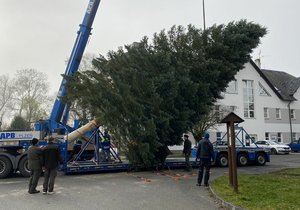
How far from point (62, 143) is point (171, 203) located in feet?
27.5

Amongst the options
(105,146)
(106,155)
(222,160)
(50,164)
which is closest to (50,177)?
(50,164)

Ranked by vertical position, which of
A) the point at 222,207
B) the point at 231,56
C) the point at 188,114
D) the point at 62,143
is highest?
the point at 231,56

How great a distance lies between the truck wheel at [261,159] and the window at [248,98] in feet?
68.5

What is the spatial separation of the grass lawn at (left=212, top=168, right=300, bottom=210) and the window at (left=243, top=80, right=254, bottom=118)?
96.4ft

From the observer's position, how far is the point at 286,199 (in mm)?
8602

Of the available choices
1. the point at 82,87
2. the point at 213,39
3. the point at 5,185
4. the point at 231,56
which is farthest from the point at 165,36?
the point at 5,185

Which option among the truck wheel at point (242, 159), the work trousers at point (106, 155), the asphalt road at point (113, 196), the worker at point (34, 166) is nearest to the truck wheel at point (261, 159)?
the truck wheel at point (242, 159)

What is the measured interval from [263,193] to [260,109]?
33796mm

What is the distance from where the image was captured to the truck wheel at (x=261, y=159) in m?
20.2

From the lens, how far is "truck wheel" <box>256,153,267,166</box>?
20.2 meters

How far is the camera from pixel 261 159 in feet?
66.5

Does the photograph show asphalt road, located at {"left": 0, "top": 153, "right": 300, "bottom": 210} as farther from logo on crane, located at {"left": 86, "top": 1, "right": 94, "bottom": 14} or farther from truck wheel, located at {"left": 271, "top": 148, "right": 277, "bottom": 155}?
truck wheel, located at {"left": 271, "top": 148, "right": 277, "bottom": 155}

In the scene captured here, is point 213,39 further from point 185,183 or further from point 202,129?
point 202,129

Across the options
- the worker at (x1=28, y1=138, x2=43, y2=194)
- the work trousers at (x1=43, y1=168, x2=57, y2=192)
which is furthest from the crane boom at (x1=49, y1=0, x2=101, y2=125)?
the work trousers at (x1=43, y1=168, x2=57, y2=192)
